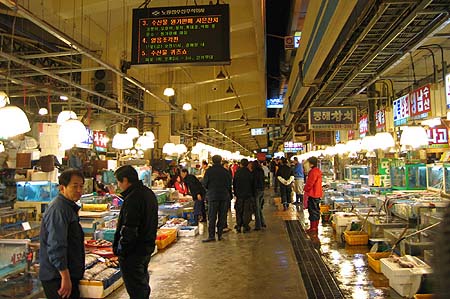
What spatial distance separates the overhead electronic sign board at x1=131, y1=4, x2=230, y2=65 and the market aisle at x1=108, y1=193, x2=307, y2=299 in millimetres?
3687

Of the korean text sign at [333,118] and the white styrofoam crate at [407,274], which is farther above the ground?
the korean text sign at [333,118]

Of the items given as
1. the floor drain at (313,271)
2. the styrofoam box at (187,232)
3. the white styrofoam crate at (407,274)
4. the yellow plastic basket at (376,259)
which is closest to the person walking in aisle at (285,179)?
the floor drain at (313,271)

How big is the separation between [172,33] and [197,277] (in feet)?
14.2

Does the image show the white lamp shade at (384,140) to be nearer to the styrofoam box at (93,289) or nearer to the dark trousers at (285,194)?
the styrofoam box at (93,289)

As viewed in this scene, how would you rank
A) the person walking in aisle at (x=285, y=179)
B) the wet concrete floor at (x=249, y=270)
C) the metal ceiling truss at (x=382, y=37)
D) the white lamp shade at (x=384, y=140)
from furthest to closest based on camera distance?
the person walking in aisle at (x=285, y=179) → the white lamp shade at (x=384, y=140) → the wet concrete floor at (x=249, y=270) → the metal ceiling truss at (x=382, y=37)

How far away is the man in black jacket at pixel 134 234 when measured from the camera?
4.05 metres

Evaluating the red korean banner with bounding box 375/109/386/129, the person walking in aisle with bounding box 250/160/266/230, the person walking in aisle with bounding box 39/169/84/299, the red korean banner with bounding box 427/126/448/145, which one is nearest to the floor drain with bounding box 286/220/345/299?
the person walking in aisle with bounding box 250/160/266/230

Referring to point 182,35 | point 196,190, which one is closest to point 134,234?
point 182,35

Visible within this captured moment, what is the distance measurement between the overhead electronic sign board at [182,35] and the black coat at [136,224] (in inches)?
139

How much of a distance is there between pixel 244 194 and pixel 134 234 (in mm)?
6705

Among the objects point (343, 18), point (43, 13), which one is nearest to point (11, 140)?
point (43, 13)

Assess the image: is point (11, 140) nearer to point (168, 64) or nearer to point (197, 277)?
point (168, 64)

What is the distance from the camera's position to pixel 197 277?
6.52 metres

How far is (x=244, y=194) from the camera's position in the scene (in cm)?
1055
